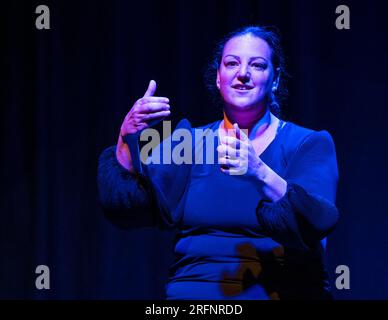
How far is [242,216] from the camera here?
166 cm

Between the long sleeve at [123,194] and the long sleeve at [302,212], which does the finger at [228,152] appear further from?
the long sleeve at [123,194]

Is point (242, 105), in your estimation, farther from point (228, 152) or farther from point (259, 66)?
point (228, 152)

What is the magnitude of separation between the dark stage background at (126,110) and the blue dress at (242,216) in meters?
0.61

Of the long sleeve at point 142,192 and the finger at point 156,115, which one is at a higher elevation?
the finger at point 156,115

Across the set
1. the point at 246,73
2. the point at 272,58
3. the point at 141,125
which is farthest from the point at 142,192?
the point at 272,58

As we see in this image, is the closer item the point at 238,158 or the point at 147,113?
the point at 238,158

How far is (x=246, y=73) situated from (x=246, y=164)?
368 millimetres

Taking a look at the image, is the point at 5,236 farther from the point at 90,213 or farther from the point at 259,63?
the point at 259,63

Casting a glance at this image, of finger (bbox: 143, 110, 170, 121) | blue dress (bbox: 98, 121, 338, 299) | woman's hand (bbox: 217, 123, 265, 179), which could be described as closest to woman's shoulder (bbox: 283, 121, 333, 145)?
blue dress (bbox: 98, 121, 338, 299)

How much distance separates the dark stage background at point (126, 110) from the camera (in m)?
2.28

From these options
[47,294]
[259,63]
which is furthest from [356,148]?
[47,294]

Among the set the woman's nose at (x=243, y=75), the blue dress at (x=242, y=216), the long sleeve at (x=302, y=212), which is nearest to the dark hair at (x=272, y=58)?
the woman's nose at (x=243, y=75)

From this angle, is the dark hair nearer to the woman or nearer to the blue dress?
the woman

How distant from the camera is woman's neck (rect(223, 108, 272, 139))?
180 centimetres
